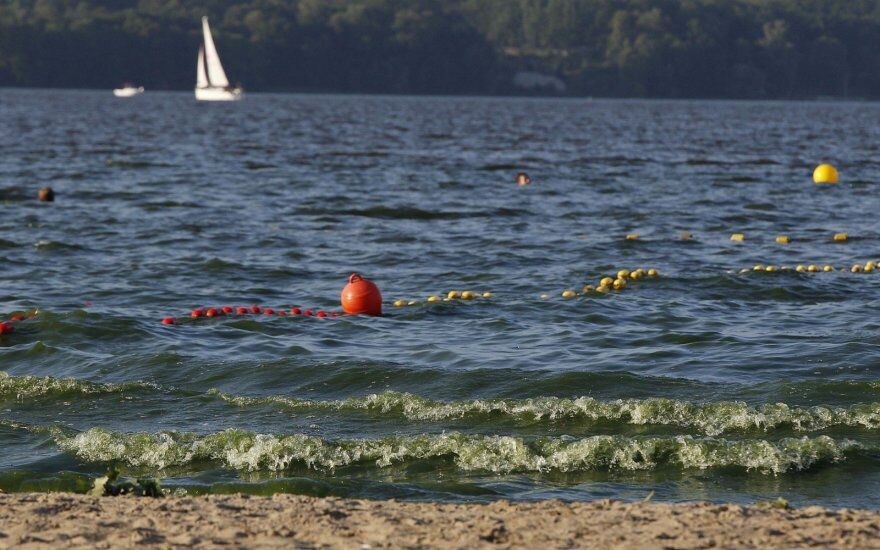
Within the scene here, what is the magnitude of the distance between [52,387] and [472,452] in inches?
214

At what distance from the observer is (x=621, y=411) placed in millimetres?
13727

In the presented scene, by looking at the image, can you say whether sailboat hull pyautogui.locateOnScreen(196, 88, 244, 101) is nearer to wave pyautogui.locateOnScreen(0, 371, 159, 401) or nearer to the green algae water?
the green algae water

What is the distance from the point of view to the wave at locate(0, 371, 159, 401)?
48.6ft

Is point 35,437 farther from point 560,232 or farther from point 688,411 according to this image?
point 560,232

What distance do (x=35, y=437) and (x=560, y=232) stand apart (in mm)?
16432

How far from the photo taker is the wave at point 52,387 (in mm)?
14805

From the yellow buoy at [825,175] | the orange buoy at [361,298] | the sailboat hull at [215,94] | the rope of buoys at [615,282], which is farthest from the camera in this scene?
the sailboat hull at [215,94]

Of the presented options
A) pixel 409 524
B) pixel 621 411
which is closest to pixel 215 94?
pixel 621 411

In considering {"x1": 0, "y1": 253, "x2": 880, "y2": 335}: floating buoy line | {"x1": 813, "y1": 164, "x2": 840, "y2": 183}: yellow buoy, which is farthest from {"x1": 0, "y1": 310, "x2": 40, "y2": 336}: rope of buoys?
{"x1": 813, "y1": 164, "x2": 840, "y2": 183}: yellow buoy

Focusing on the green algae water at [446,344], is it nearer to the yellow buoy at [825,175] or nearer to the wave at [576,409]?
the wave at [576,409]

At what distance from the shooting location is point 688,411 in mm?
13648

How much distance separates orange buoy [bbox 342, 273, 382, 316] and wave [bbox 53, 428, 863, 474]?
20.3 ft

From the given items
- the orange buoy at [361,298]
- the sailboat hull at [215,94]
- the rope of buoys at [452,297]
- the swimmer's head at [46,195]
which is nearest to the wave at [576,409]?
the orange buoy at [361,298]

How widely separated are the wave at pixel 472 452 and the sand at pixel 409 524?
211 cm
